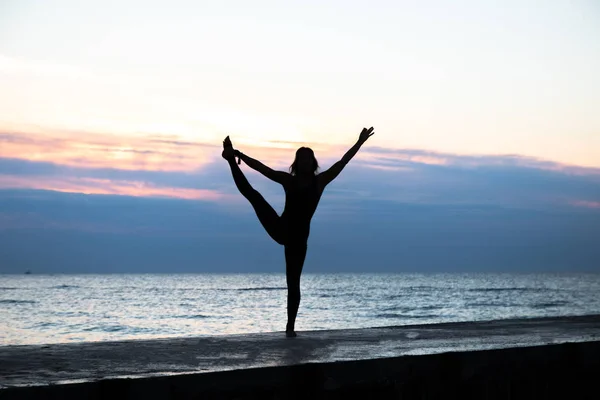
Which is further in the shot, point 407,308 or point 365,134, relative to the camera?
point 407,308

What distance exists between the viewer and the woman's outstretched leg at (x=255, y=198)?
7.91 meters

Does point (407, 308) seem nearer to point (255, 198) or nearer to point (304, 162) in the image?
point (304, 162)

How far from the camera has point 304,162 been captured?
27.2 feet

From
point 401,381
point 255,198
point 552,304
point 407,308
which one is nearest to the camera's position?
point 401,381

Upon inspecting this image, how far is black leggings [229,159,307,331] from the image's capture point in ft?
26.1

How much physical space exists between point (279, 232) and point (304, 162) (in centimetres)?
80

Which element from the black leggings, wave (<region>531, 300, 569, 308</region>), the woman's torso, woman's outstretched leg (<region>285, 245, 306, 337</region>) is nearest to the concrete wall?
the black leggings

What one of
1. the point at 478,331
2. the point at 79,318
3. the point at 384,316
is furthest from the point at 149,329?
the point at 478,331

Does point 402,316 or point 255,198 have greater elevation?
point 255,198

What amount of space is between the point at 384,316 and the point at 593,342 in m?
44.5

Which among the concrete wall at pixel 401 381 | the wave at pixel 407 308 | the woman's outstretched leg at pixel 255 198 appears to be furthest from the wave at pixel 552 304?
the concrete wall at pixel 401 381

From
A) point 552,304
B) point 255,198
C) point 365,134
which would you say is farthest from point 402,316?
point 255,198

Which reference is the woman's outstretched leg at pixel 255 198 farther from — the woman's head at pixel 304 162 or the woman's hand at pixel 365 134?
the woman's hand at pixel 365 134

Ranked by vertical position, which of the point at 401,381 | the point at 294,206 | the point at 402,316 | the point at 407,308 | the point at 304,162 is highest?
the point at 304,162
